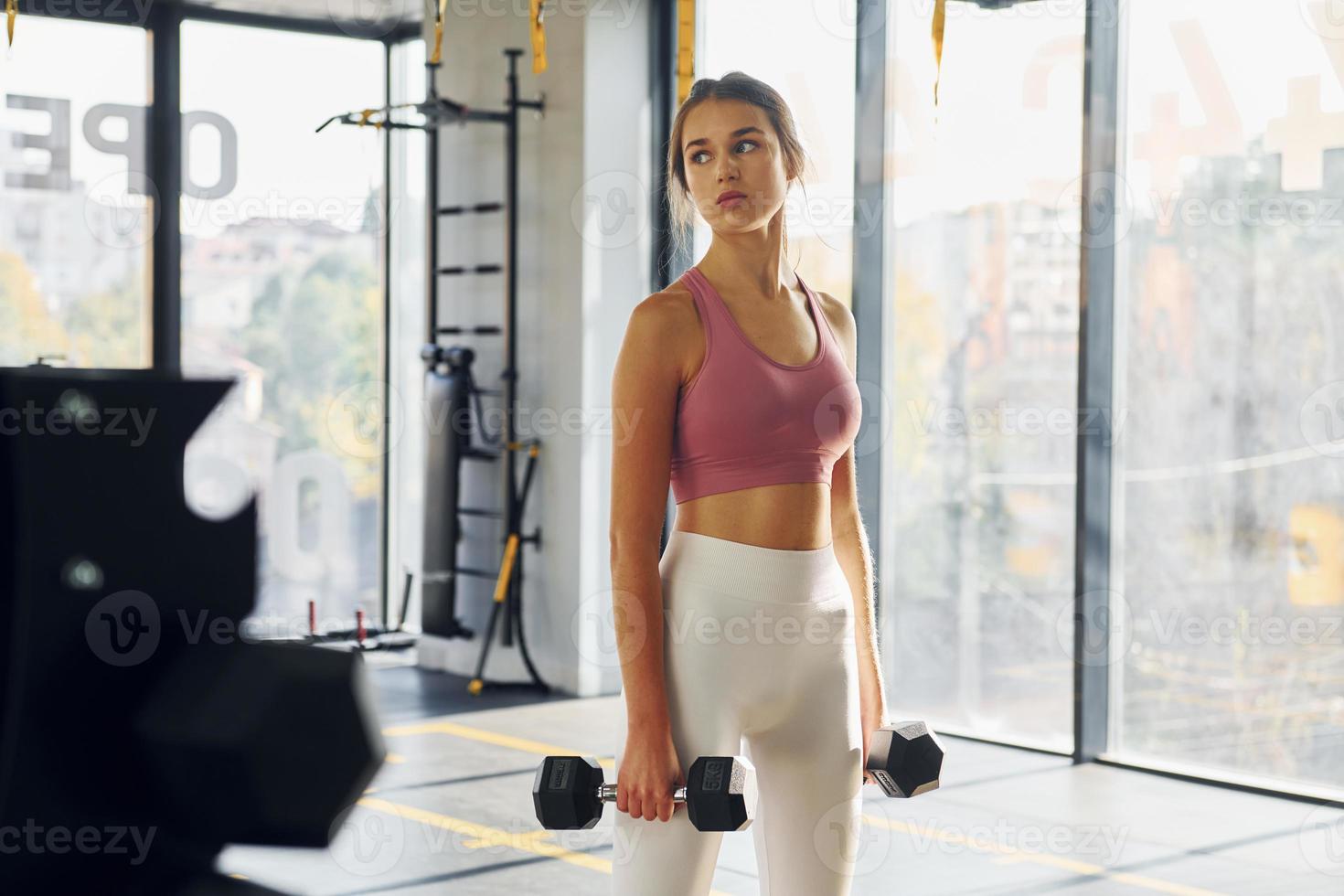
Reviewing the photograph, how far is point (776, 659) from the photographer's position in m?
1.44

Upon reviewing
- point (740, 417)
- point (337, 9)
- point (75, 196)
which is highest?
point (337, 9)

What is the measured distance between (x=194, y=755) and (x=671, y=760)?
1041 mm

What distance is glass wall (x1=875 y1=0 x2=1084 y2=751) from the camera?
4895 mm

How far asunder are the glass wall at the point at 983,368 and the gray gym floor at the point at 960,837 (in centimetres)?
45

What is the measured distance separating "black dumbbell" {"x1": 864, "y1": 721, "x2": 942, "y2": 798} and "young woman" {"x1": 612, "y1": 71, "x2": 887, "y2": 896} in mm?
40

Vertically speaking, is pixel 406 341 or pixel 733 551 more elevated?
pixel 406 341

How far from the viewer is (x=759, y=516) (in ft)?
4.72

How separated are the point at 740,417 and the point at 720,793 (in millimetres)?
372

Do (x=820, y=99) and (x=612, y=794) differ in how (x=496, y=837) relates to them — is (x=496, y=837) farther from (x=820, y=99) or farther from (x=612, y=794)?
(x=820, y=99)

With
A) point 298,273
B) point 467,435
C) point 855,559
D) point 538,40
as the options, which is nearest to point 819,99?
point 467,435

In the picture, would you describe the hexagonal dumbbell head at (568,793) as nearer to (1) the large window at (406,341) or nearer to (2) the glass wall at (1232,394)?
(2) the glass wall at (1232,394)

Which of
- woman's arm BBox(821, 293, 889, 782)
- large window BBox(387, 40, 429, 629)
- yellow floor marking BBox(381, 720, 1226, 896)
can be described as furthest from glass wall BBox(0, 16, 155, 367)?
woman's arm BBox(821, 293, 889, 782)

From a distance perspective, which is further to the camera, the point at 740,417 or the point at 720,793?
the point at 740,417

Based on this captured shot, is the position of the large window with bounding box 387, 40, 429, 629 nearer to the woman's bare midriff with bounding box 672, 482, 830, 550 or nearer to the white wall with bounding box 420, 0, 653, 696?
the white wall with bounding box 420, 0, 653, 696
